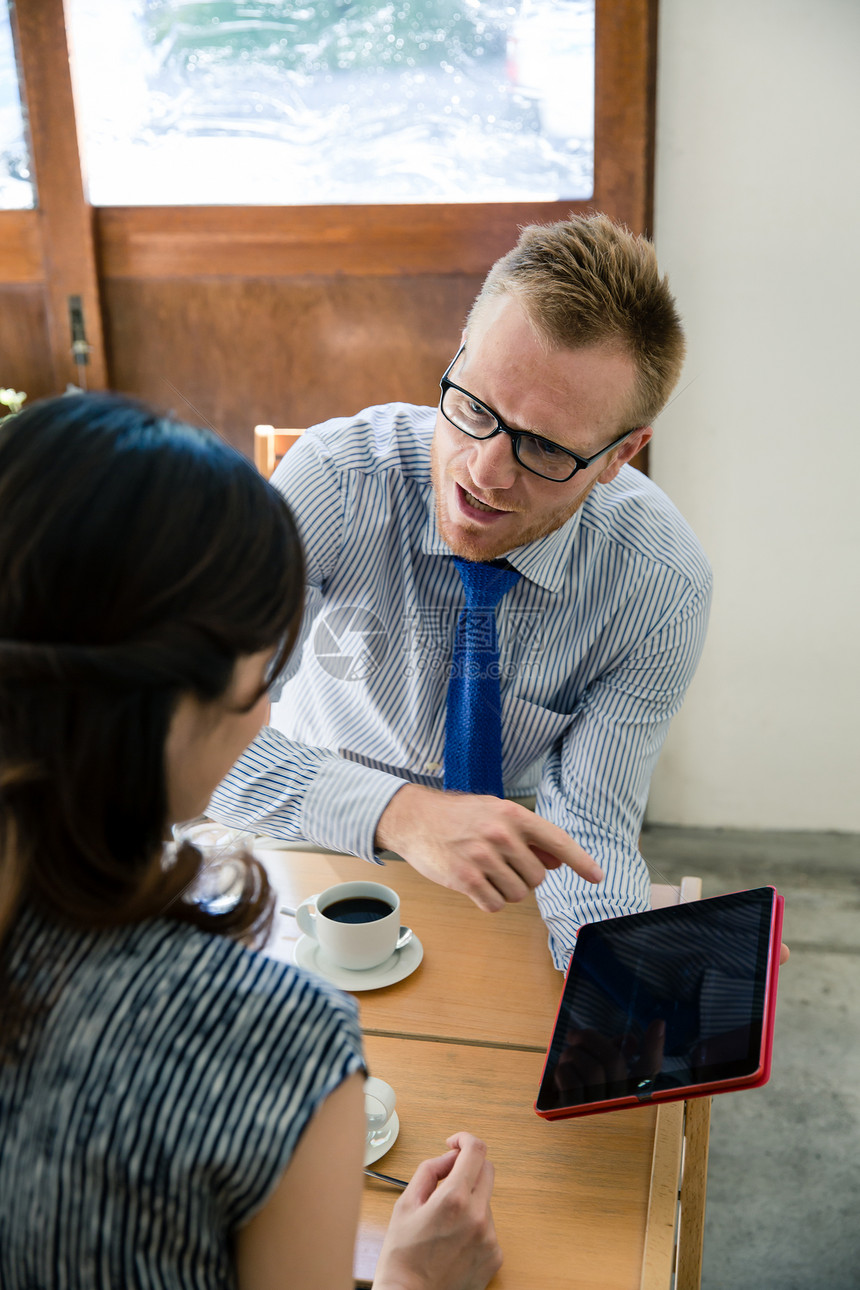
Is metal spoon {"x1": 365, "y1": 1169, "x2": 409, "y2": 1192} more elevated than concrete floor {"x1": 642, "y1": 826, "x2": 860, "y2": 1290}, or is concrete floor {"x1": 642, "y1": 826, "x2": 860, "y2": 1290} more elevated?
metal spoon {"x1": 365, "y1": 1169, "x2": 409, "y2": 1192}

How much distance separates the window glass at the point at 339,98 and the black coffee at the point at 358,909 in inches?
75.0

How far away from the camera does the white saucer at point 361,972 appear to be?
1.00 metres

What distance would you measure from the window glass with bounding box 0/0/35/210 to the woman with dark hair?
2361 mm

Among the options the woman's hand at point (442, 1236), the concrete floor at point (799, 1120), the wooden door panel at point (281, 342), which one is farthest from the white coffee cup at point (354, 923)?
the wooden door panel at point (281, 342)

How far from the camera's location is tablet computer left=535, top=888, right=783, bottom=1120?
0.74m

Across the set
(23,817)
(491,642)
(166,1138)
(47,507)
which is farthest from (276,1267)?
(491,642)

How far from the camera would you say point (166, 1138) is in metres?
0.48

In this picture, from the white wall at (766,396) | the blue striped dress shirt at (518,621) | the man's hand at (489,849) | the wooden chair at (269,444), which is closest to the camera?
the man's hand at (489,849)

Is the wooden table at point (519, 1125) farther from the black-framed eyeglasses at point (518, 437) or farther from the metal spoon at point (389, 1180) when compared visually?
the black-framed eyeglasses at point (518, 437)

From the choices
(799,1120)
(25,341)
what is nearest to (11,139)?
(25,341)

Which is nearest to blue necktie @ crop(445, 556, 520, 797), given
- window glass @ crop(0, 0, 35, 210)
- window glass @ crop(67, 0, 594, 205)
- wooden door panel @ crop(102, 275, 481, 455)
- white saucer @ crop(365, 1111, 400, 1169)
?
white saucer @ crop(365, 1111, 400, 1169)

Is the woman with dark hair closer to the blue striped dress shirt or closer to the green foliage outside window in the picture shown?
the blue striped dress shirt

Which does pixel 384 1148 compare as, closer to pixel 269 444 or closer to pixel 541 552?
pixel 541 552

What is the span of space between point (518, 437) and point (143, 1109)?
36.1 inches
